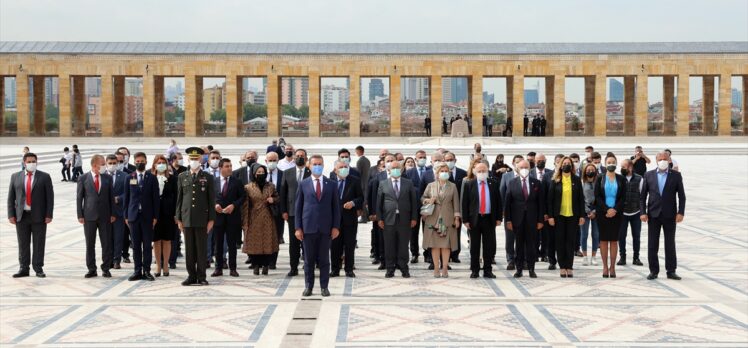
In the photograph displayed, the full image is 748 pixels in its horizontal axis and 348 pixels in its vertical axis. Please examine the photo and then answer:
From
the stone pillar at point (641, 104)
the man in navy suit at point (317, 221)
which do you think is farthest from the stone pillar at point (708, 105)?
the man in navy suit at point (317, 221)

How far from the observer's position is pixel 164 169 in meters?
11.3

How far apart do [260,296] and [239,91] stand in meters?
A: 41.3

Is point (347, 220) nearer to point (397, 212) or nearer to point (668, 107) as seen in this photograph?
point (397, 212)

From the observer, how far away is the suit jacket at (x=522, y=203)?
11.2m

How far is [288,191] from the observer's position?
11.5 metres

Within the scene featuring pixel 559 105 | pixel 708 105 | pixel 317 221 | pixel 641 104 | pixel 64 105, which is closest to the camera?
pixel 317 221

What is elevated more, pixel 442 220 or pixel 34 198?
pixel 34 198

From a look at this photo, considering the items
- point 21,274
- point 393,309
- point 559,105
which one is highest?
point 559,105

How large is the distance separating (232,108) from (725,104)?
1096 inches

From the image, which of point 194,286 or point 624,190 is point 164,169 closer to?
point 194,286

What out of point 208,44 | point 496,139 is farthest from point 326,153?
point 208,44

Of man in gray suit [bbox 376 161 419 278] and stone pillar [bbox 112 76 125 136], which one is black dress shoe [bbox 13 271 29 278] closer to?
man in gray suit [bbox 376 161 419 278]

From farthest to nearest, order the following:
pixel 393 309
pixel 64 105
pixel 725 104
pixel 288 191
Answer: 1. pixel 725 104
2. pixel 64 105
3. pixel 288 191
4. pixel 393 309

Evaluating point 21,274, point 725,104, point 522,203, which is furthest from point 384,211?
point 725,104
